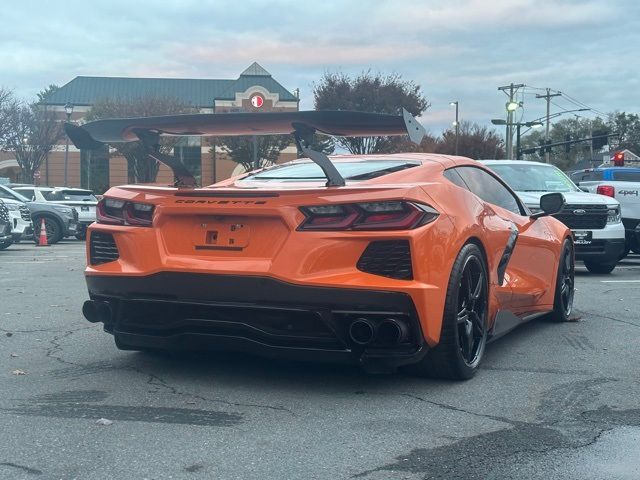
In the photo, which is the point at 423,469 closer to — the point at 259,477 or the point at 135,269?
the point at 259,477

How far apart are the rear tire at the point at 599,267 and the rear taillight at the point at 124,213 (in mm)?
8744

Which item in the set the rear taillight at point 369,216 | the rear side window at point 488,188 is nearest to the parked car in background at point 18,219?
the rear side window at point 488,188

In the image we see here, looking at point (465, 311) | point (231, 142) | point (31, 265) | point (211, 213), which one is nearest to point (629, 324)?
point (465, 311)

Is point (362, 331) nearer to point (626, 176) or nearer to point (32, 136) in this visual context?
point (626, 176)

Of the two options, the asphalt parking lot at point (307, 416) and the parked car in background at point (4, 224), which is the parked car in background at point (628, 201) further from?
the parked car in background at point (4, 224)

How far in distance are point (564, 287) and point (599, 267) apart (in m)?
5.33

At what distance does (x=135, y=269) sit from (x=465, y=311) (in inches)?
75.3

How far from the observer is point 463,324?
527 centimetres

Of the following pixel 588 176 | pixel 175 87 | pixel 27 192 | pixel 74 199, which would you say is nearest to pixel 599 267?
pixel 588 176

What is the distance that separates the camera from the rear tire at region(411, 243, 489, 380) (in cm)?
495

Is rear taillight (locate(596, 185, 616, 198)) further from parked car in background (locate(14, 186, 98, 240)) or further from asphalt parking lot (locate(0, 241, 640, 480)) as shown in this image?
parked car in background (locate(14, 186, 98, 240))

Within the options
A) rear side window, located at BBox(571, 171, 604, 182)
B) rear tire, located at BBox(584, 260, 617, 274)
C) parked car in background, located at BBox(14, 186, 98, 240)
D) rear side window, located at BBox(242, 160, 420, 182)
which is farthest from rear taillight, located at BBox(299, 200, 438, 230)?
parked car in background, located at BBox(14, 186, 98, 240)

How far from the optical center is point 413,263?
15.1 feet

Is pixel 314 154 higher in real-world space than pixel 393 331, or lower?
higher
